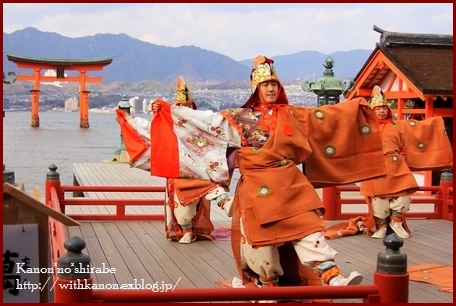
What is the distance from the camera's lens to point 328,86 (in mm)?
13047

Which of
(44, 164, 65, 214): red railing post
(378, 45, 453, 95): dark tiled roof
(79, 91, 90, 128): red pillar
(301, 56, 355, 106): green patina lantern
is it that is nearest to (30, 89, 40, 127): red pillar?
(79, 91, 90, 128): red pillar

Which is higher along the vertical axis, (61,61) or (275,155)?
(61,61)

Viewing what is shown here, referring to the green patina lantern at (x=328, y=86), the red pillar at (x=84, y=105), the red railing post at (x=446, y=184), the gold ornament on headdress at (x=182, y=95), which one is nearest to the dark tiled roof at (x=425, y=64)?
the green patina lantern at (x=328, y=86)

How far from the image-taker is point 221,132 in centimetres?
504

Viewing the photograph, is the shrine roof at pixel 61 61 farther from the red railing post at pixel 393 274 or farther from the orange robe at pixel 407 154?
the red railing post at pixel 393 274

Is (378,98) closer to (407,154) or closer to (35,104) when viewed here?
(407,154)

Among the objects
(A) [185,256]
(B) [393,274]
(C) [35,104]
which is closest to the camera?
(B) [393,274]

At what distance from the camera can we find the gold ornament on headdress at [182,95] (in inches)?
297

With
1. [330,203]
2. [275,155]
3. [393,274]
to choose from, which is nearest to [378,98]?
[330,203]

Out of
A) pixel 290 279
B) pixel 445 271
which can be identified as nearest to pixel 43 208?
pixel 290 279

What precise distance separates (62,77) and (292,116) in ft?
143

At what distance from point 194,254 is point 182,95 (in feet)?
5.82

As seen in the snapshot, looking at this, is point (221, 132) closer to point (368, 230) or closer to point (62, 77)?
point (368, 230)

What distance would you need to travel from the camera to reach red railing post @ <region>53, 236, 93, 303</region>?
3.00m
